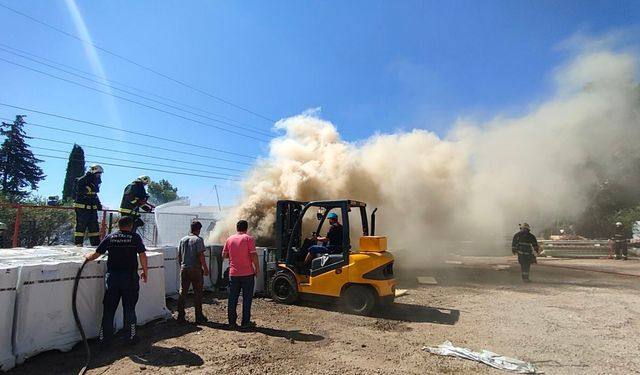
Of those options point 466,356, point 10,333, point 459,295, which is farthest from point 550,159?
point 10,333

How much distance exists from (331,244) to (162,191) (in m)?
75.6

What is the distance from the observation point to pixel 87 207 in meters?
7.95

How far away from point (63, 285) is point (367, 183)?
11394mm

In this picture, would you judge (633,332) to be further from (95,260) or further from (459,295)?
(95,260)

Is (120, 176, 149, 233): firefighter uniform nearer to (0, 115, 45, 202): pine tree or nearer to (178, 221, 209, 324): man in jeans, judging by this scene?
(178, 221, 209, 324): man in jeans

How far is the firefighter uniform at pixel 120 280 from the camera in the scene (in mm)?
5102

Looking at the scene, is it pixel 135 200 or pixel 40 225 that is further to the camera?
pixel 40 225

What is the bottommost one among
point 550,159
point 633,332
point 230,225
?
point 633,332

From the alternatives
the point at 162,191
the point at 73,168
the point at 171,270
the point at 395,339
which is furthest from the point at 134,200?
the point at 162,191

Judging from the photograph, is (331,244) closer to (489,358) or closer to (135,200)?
(489,358)

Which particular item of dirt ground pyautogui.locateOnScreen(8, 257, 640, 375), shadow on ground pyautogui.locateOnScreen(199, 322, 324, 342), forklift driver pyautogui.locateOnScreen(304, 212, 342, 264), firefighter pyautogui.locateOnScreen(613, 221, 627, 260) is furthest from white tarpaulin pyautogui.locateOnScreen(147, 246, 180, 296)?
firefighter pyautogui.locateOnScreen(613, 221, 627, 260)

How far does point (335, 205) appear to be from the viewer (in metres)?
8.08

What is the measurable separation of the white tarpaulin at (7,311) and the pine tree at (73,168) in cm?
4136

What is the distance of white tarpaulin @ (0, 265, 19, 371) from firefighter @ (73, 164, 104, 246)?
381 cm
